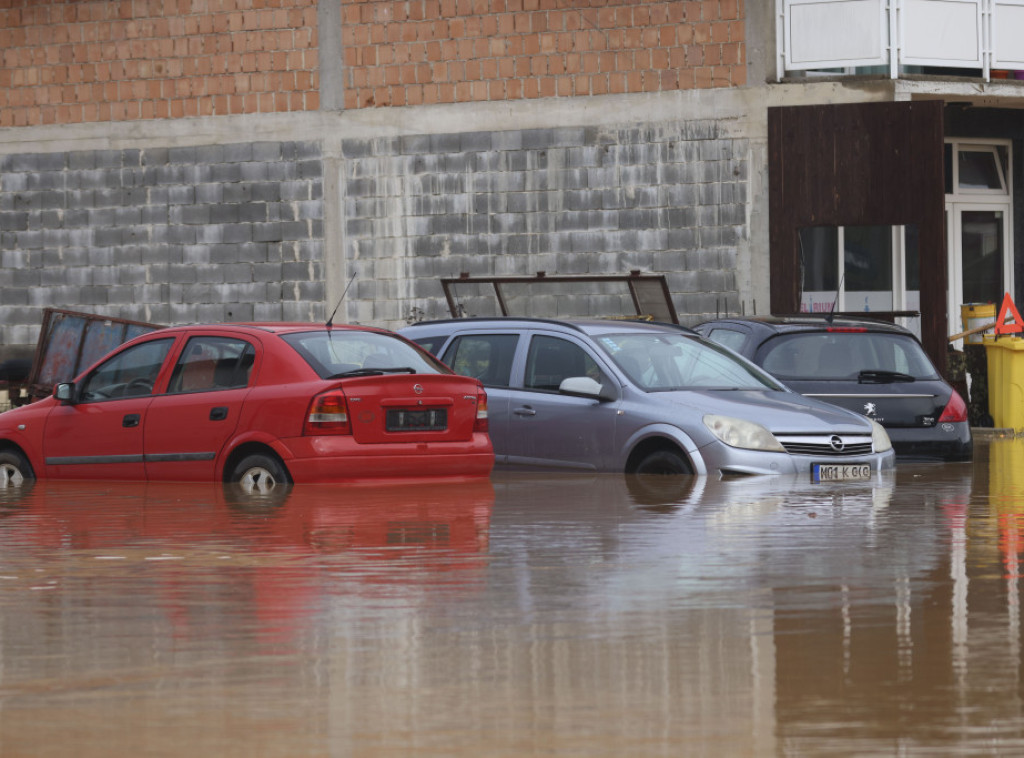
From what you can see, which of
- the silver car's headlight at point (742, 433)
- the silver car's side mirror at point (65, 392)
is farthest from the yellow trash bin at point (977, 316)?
the silver car's side mirror at point (65, 392)

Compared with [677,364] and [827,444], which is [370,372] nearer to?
[677,364]

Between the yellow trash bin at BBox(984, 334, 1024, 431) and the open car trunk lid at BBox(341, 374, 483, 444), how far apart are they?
11123 mm

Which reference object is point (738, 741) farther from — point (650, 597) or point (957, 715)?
point (650, 597)

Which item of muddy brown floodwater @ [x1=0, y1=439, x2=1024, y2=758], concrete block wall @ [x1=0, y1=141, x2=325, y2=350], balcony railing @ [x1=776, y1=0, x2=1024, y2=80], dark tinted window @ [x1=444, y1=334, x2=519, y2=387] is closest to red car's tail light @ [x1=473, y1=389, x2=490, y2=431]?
dark tinted window @ [x1=444, y1=334, x2=519, y2=387]

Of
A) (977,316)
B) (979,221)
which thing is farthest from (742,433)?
(979,221)

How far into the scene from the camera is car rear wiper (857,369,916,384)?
53.2 feet

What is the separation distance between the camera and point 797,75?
24531 millimetres

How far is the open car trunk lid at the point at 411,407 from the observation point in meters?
13.0

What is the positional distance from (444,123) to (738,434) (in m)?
13.1

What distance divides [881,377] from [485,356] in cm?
338

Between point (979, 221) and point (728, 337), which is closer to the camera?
point (728, 337)

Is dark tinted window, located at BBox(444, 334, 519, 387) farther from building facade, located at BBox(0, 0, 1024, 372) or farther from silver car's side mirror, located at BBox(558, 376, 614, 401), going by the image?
building facade, located at BBox(0, 0, 1024, 372)

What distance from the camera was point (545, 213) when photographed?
2538 centimetres

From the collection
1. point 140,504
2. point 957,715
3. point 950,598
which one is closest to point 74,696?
point 957,715
